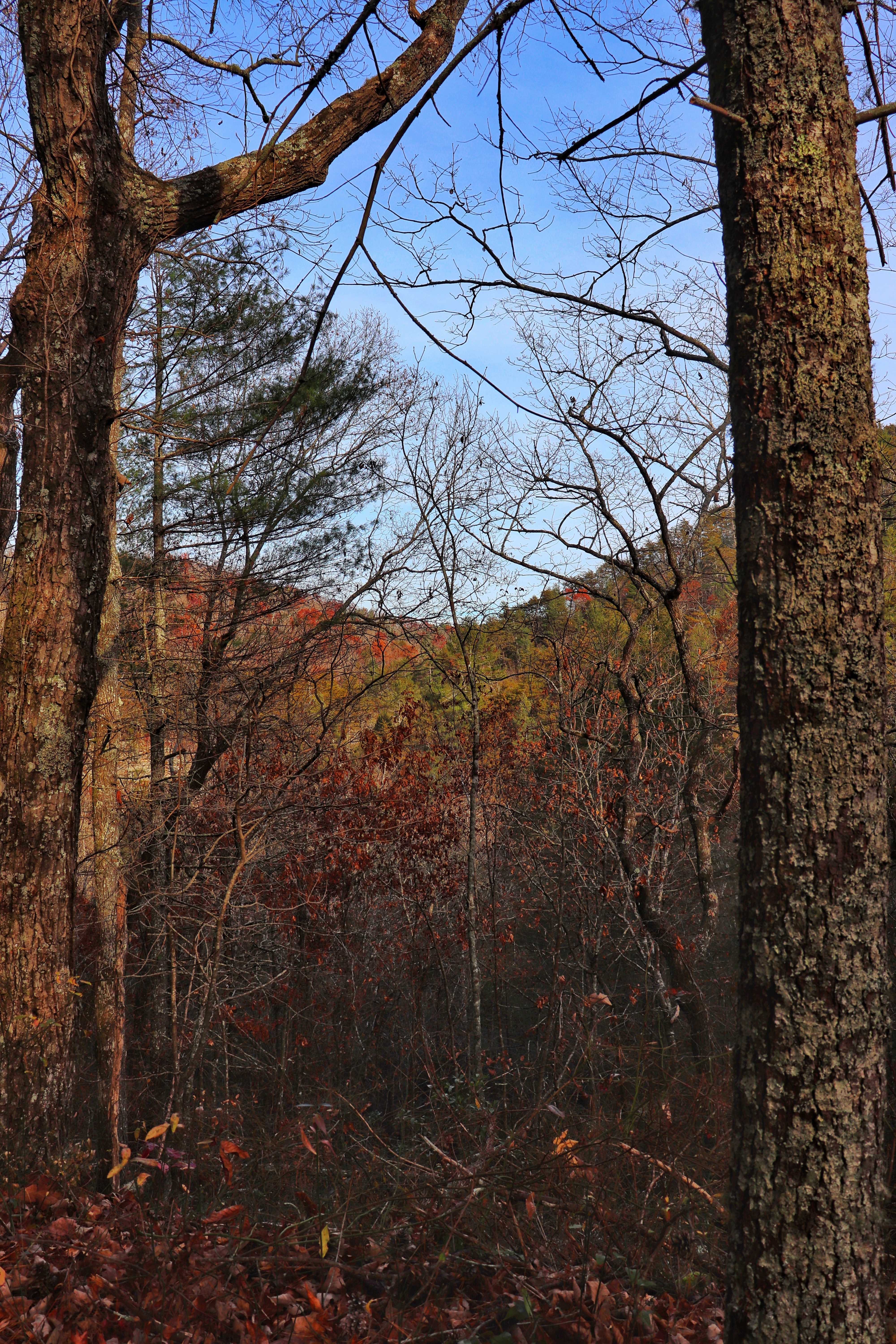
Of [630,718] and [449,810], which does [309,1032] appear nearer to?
[449,810]

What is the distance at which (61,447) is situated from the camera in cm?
311

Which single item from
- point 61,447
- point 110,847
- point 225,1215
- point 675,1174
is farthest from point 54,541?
point 110,847

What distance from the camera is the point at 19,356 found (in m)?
3.20

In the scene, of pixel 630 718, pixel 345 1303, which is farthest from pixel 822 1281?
pixel 630 718

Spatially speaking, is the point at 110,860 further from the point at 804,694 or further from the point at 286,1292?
the point at 804,694

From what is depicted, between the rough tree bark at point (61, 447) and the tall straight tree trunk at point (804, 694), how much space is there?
2068mm

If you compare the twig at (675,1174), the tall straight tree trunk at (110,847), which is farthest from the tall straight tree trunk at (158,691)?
the twig at (675,1174)

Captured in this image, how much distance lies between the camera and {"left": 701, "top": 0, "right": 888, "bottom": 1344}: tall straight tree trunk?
1.38 meters

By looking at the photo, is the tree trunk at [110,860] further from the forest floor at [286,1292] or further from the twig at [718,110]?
the twig at [718,110]

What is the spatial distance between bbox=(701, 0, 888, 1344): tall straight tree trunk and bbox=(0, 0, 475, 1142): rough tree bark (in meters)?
2.07

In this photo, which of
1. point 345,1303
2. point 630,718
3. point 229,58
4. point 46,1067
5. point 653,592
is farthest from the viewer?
point 653,592

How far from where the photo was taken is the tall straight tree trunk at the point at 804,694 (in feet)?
4.54

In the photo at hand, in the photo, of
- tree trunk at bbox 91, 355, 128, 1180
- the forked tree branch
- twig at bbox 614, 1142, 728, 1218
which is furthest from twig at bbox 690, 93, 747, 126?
tree trunk at bbox 91, 355, 128, 1180

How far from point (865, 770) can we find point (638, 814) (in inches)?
293
